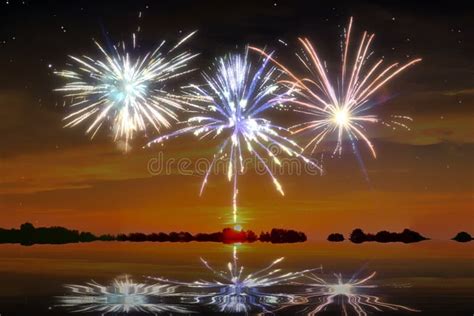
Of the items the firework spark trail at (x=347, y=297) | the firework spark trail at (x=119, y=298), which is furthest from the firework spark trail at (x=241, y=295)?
the firework spark trail at (x=119, y=298)

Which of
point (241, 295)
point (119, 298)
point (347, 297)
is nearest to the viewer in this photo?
point (119, 298)

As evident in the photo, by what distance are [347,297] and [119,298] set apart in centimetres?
1698

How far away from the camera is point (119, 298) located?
47844 millimetres

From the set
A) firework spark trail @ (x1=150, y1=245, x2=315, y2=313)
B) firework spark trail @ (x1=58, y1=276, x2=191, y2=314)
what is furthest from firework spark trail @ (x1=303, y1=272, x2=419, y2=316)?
firework spark trail @ (x1=58, y1=276, x2=191, y2=314)

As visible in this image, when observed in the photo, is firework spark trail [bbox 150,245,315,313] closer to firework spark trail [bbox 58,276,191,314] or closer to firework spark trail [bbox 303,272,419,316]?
firework spark trail [bbox 303,272,419,316]

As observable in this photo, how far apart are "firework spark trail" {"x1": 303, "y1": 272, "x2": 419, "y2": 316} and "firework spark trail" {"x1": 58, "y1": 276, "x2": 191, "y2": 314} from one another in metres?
10.4

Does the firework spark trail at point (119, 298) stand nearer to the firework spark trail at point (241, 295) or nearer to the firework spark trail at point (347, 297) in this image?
the firework spark trail at point (241, 295)

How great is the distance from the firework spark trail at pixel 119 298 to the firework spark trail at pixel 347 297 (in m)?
10.4

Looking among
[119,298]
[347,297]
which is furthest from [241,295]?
[119,298]

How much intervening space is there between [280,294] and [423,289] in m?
15.0

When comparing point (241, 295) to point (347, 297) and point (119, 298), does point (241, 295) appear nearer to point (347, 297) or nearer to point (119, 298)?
point (347, 297)

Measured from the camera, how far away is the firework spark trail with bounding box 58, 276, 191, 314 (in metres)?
41.8

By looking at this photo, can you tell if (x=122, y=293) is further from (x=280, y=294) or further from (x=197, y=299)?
(x=280, y=294)

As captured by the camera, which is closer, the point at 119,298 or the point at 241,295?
the point at 119,298
